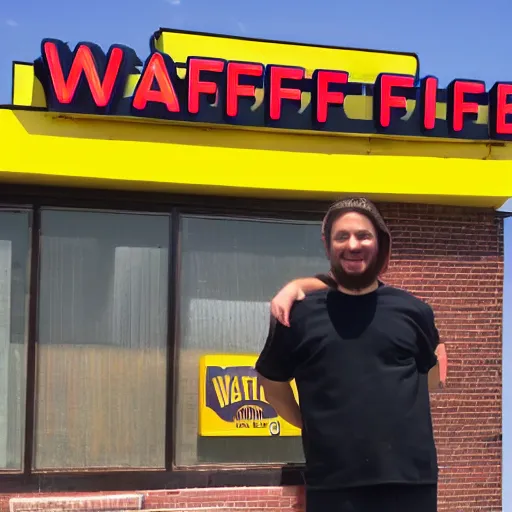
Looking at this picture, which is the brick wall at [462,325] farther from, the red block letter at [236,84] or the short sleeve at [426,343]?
the short sleeve at [426,343]

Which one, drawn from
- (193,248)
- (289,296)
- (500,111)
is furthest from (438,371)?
(500,111)

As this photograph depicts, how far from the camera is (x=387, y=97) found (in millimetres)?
9586

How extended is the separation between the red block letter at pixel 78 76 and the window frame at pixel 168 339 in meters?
1.07

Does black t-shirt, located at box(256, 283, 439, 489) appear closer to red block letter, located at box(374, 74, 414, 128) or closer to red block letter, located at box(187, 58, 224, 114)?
red block letter, located at box(187, 58, 224, 114)

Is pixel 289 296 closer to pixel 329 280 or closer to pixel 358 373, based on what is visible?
pixel 329 280

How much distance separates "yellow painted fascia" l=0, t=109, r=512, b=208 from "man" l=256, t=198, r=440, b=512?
562 cm

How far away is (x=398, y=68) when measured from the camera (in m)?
10.7

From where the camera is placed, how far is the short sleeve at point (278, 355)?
3.41m

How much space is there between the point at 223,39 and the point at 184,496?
18.2ft

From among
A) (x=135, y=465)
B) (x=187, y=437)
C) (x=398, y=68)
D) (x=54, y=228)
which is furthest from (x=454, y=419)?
(x=54, y=228)

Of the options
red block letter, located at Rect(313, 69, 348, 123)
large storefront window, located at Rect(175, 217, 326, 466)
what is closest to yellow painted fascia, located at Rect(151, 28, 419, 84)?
red block letter, located at Rect(313, 69, 348, 123)

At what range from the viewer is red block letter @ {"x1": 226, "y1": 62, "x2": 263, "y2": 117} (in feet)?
29.7

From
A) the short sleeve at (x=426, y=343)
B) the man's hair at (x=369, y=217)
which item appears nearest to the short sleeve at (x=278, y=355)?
the man's hair at (x=369, y=217)

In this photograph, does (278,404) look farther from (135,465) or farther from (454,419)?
(454,419)
